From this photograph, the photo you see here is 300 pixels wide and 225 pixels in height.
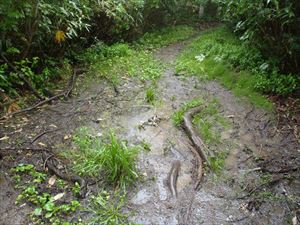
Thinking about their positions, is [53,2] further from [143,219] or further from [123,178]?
[143,219]

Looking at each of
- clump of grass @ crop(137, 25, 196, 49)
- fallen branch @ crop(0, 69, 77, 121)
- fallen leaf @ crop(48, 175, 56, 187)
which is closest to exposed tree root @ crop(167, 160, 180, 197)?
fallen leaf @ crop(48, 175, 56, 187)

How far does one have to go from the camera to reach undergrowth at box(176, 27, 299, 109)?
553 cm

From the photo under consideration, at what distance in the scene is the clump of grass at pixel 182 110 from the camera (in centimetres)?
487

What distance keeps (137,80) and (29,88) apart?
87.1 inches

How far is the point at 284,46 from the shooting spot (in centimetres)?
562

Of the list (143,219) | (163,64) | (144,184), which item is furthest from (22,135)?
(163,64)

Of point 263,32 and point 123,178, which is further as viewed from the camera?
point 263,32

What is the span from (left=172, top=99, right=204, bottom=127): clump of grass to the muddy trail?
0.33 feet

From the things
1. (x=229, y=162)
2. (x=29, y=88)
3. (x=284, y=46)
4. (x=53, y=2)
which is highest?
(x=53, y=2)

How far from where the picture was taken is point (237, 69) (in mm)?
6578

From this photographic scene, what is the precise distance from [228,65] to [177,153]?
334 cm

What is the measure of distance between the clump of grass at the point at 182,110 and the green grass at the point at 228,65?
878mm

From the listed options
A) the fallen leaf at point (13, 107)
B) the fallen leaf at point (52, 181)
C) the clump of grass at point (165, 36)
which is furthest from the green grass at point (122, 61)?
the fallen leaf at point (52, 181)

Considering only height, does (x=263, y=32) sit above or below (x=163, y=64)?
above
